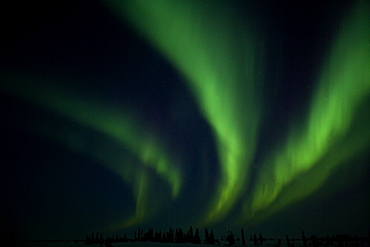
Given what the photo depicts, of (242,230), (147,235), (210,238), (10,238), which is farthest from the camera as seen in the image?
(147,235)

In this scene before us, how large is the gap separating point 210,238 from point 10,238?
113282 mm

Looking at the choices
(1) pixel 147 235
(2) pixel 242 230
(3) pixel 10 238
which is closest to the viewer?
(3) pixel 10 238

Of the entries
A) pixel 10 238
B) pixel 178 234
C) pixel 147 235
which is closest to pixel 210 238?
pixel 178 234

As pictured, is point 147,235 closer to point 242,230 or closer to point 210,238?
point 210,238

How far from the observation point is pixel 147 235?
548 feet

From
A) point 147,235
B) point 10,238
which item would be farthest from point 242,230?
point 10,238

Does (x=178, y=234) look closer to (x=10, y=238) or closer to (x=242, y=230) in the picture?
A: (x=242, y=230)

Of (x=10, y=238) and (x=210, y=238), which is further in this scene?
(x=210, y=238)

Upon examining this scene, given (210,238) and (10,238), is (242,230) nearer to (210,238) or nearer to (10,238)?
(210,238)

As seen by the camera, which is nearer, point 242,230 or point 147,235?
point 242,230

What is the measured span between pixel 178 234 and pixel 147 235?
2940cm

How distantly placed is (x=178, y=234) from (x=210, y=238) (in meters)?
20.2

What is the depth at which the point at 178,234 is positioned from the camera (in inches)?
5861

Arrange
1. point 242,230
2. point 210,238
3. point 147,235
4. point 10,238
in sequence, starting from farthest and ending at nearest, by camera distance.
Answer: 1. point 147,235
2. point 210,238
3. point 242,230
4. point 10,238
